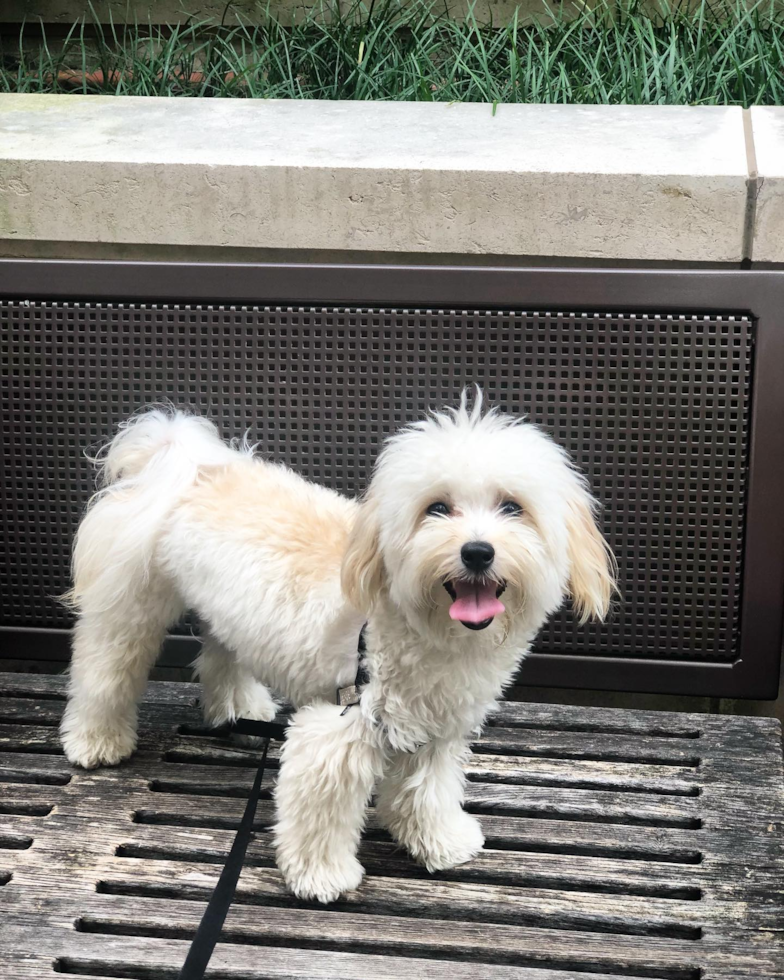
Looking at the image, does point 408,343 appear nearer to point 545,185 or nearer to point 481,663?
point 545,185

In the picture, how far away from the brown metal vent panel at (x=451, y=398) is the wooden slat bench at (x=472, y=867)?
30 cm

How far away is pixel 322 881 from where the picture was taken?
1740 millimetres

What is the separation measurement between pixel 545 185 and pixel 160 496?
41.4 inches

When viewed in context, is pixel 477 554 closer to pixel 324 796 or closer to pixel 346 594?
pixel 346 594

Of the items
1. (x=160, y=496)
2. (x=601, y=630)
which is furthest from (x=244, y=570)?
(x=601, y=630)

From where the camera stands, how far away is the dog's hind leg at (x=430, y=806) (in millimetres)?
1830

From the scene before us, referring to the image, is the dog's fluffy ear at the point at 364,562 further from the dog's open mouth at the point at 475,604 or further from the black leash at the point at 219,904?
the black leash at the point at 219,904

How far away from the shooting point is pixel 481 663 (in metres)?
1.68

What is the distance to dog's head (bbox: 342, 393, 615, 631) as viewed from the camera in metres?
1.48

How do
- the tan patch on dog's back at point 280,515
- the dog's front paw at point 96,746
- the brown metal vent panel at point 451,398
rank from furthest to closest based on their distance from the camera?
1. the brown metal vent panel at point 451,398
2. the dog's front paw at point 96,746
3. the tan patch on dog's back at point 280,515

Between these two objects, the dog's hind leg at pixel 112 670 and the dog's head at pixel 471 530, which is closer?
the dog's head at pixel 471 530

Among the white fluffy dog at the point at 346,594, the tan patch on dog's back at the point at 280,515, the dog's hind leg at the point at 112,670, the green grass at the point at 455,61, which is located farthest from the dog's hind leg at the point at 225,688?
the green grass at the point at 455,61

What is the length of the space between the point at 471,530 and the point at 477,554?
41 mm

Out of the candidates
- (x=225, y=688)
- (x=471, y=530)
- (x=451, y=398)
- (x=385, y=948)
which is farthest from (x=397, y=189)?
(x=385, y=948)
